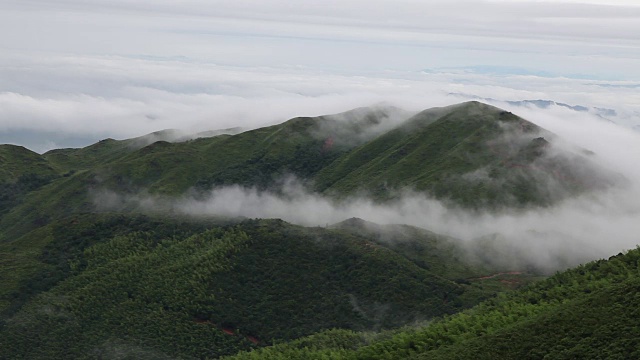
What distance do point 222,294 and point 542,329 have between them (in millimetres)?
110910

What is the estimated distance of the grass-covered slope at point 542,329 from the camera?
66938 mm

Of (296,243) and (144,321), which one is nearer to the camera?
(144,321)

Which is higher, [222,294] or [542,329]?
[542,329]

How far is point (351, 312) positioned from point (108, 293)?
61083 mm

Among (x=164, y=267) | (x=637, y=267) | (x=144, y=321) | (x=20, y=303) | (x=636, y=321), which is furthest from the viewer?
(x=164, y=267)

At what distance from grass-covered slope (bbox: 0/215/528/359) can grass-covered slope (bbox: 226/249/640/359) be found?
1551 inches

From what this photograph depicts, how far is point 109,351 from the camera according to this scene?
14838 cm

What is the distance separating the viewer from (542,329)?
72.2 meters

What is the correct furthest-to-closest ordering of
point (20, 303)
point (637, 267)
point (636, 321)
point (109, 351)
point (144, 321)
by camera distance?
point (20, 303) → point (144, 321) → point (109, 351) → point (637, 267) → point (636, 321)

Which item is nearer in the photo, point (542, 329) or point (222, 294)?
point (542, 329)

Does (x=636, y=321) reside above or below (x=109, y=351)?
above

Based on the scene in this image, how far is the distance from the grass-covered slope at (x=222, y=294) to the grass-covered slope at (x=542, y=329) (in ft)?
129

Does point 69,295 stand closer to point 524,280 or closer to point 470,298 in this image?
point 470,298

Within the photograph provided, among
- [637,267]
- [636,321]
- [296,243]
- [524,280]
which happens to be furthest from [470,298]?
[636,321]
